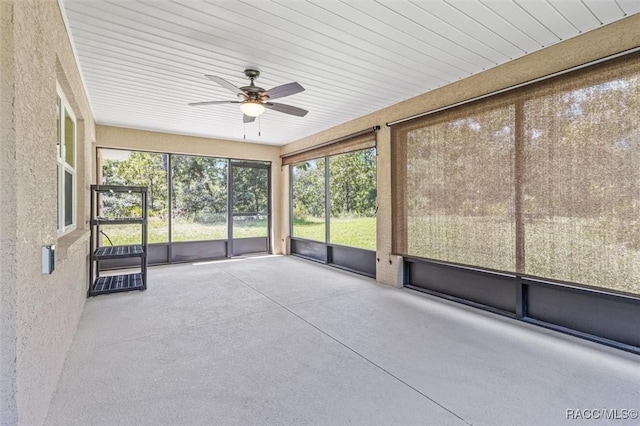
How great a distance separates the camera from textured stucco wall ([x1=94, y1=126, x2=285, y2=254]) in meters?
6.00

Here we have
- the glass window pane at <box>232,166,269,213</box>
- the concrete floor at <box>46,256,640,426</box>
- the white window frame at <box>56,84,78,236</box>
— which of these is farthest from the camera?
the glass window pane at <box>232,166,269,213</box>

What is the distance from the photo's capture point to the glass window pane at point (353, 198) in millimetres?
5480

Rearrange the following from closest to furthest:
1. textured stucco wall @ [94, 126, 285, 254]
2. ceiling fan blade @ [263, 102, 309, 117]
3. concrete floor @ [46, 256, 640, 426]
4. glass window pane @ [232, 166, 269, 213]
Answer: concrete floor @ [46, 256, 640, 426] → ceiling fan blade @ [263, 102, 309, 117] → textured stucco wall @ [94, 126, 285, 254] → glass window pane @ [232, 166, 269, 213]

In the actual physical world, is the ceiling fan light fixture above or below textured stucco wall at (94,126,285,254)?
below

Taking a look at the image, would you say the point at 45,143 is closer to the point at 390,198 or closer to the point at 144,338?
the point at 144,338

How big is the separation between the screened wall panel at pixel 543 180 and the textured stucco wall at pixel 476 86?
133mm

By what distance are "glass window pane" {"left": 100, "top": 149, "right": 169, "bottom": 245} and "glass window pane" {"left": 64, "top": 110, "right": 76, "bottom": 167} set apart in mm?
2268

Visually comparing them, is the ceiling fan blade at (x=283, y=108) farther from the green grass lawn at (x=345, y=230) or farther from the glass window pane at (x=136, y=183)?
the glass window pane at (x=136, y=183)

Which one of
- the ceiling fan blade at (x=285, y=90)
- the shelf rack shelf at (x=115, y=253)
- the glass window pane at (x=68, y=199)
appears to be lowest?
the shelf rack shelf at (x=115, y=253)

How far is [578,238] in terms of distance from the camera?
2.87m

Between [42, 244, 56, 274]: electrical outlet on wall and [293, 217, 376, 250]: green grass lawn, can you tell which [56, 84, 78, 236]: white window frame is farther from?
[293, 217, 376, 250]: green grass lawn

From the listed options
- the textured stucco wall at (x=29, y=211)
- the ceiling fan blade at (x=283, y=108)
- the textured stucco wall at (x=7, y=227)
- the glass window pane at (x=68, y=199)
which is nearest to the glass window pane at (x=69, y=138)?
the glass window pane at (x=68, y=199)

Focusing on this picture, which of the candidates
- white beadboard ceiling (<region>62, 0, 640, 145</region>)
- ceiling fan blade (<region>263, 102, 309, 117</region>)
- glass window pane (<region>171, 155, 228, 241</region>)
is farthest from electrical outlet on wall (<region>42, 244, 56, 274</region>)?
glass window pane (<region>171, 155, 228, 241</region>)

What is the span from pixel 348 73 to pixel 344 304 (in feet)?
9.02
